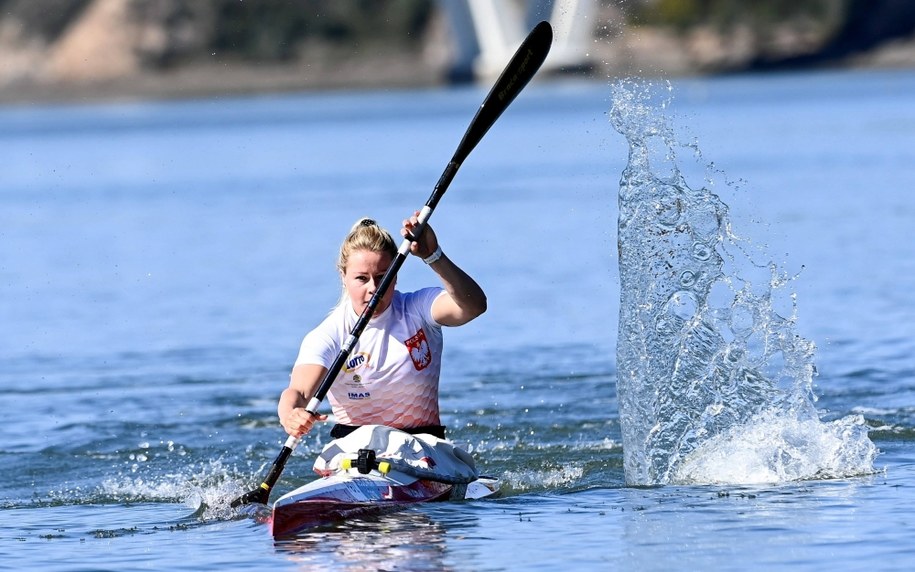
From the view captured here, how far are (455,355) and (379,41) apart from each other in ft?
316

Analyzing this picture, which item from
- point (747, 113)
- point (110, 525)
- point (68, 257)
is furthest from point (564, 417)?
point (747, 113)

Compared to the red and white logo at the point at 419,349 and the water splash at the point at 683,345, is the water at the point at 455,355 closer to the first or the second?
the water splash at the point at 683,345

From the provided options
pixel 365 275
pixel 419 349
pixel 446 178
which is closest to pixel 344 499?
pixel 419 349

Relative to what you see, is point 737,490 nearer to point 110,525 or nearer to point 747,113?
point 110,525

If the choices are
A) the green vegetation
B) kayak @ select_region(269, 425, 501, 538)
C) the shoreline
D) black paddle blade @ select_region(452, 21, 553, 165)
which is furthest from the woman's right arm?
the green vegetation

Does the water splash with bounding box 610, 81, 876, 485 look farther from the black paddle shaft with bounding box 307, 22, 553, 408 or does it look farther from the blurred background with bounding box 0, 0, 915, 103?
the blurred background with bounding box 0, 0, 915, 103

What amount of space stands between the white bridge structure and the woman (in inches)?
2976

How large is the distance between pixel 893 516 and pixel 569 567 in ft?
6.37

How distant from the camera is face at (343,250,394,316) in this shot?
9.14 meters

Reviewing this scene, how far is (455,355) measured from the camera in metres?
16.4

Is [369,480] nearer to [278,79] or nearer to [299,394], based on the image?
[299,394]

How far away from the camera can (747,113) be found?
59250 millimetres

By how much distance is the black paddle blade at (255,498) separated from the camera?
9547 mm

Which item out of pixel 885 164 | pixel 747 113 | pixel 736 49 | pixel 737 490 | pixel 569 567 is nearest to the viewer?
pixel 569 567
